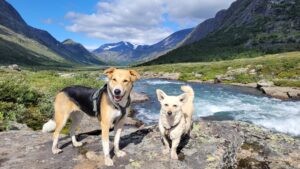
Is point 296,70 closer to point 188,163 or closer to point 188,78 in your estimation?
point 188,78

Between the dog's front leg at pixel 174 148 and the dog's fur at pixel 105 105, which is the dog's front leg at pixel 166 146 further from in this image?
the dog's fur at pixel 105 105

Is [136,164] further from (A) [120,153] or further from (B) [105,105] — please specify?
(B) [105,105]

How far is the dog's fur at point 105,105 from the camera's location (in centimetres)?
998

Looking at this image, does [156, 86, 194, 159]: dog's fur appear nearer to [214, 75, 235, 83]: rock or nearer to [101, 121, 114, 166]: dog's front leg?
[101, 121, 114, 166]: dog's front leg

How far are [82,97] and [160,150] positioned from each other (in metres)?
3.02

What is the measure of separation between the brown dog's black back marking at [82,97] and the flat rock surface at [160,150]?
4.11 feet

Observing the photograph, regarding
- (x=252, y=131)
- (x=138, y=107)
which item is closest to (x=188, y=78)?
(x=138, y=107)

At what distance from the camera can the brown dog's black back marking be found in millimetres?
11312

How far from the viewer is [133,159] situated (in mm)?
10492

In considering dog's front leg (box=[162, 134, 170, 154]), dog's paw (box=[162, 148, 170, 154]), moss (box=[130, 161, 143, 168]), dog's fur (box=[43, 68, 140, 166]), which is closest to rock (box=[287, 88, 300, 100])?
dog's front leg (box=[162, 134, 170, 154])

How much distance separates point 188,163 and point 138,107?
4053 cm

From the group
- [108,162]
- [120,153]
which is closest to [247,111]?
[120,153]

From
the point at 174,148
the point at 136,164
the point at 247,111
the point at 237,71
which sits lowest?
the point at 247,111

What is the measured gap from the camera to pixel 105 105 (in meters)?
10.4
